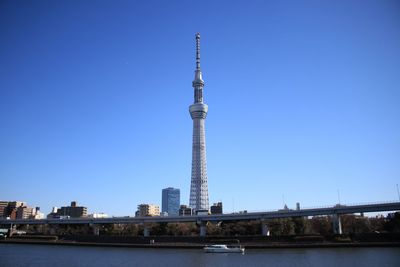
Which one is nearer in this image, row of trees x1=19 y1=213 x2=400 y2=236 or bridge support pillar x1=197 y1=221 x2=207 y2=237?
row of trees x1=19 y1=213 x2=400 y2=236

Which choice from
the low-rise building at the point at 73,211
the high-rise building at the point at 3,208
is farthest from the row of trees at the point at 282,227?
the high-rise building at the point at 3,208

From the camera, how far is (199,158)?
4451 inches

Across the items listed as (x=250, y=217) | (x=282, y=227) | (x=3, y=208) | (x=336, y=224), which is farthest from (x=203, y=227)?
(x=3, y=208)

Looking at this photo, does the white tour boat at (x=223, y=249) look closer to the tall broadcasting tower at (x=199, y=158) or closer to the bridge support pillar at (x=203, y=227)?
the bridge support pillar at (x=203, y=227)

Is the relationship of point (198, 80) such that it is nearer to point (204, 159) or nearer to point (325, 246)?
point (204, 159)

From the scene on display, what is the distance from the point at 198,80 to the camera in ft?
407

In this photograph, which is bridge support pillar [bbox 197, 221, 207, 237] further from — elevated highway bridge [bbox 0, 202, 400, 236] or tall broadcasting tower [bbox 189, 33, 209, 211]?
tall broadcasting tower [bbox 189, 33, 209, 211]

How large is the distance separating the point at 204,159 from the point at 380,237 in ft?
215

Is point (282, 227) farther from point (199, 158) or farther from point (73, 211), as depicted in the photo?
point (73, 211)

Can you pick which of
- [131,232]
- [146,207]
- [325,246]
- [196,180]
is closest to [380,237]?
[325,246]

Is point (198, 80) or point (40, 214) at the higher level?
point (198, 80)

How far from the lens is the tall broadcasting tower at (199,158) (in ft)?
365

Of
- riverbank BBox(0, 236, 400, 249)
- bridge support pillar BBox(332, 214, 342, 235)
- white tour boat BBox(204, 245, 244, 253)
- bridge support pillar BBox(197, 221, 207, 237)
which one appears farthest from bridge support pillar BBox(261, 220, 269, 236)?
white tour boat BBox(204, 245, 244, 253)

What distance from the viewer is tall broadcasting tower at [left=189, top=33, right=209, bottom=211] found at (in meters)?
111
